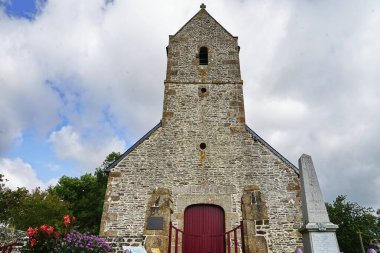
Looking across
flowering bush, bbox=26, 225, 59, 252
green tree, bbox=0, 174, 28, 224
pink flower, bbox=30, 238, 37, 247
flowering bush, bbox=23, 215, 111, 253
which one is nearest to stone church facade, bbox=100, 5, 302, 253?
flowering bush, bbox=23, 215, 111, 253

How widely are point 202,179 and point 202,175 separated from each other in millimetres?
153

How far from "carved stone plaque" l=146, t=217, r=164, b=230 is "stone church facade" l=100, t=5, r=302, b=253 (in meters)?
0.03

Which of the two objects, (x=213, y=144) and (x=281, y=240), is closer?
(x=281, y=240)

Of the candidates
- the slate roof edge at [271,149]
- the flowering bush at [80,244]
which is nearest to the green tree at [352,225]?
the slate roof edge at [271,149]

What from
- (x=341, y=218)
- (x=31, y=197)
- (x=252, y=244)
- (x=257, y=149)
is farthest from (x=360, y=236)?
(x=31, y=197)

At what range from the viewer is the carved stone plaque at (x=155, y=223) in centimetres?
828

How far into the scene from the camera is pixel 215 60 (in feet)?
42.6

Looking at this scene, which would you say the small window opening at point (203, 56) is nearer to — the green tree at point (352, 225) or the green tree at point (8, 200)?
the green tree at point (8, 200)

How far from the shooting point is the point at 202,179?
9938 mm

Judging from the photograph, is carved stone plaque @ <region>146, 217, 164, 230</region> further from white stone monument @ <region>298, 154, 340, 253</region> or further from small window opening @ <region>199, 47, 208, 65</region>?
small window opening @ <region>199, 47, 208, 65</region>

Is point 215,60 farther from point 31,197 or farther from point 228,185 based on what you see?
point 31,197

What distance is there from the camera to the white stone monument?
5578 millimetres

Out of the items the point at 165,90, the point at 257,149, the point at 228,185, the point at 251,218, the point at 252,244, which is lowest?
the point at 252,244

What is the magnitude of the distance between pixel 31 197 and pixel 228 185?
23548 millimetres
